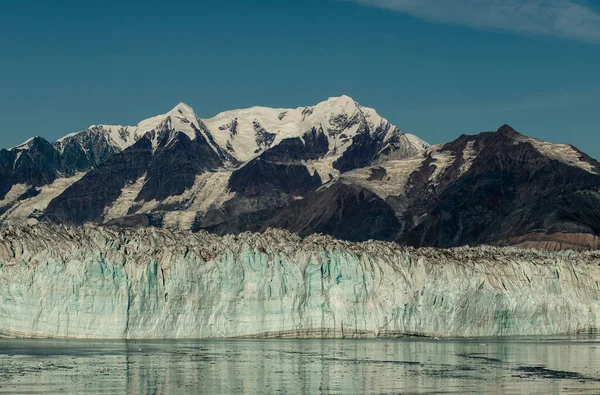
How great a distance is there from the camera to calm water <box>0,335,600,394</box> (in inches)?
2579

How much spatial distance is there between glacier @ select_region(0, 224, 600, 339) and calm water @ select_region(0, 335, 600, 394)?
244cm

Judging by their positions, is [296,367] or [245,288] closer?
[296,367]

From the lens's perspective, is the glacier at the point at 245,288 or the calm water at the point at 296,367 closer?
the calm water at the point at 296,367

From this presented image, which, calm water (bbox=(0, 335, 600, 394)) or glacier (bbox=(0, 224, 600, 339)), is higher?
glacier (bbox=(0, 224, 600, 339))

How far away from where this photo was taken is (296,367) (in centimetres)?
7919

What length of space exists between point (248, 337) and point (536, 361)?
105 feet

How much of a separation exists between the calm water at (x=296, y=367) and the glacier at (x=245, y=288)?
2441 mm

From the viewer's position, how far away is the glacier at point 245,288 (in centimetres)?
10275

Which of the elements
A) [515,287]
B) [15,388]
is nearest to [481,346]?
[515,287]

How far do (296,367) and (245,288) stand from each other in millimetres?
29692

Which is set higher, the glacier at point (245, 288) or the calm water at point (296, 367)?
the glacier at point (245, 288)

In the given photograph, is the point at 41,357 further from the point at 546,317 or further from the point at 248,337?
the point at 546,317

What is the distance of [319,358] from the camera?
87500 mm

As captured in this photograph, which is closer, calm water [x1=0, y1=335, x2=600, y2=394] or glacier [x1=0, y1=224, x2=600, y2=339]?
calm water [x1=0, y1=335, x2=600, y2=394]
